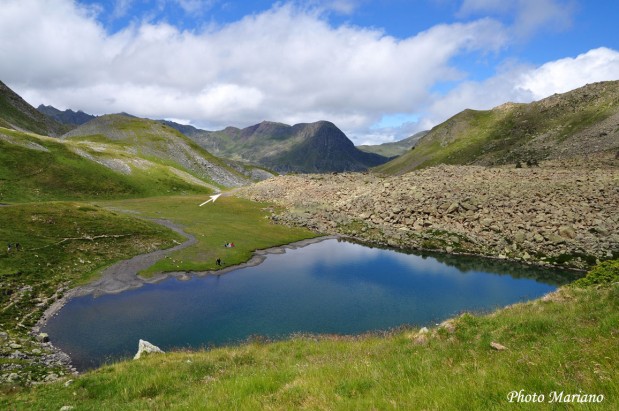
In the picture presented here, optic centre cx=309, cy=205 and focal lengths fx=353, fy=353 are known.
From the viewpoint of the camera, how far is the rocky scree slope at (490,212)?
6556 centimetres

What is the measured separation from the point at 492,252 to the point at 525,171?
127 feet

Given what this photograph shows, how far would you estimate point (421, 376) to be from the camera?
9.58 meters

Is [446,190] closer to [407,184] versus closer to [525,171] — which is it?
[407,184]

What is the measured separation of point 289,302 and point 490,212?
53939 millimetres

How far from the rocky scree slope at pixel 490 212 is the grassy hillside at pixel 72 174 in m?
67.3

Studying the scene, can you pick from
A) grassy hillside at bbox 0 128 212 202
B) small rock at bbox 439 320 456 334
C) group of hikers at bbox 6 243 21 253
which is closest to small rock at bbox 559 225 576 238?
small rock at bbox 439 320 456 334

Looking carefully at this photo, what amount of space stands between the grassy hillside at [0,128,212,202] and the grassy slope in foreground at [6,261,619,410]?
359 feet

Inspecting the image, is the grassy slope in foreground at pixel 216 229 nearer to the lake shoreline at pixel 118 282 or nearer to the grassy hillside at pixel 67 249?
the grassy hillside at pixel 67 249

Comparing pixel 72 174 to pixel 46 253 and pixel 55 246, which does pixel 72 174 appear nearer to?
pixel 55 246

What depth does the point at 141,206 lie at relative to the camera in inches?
4225

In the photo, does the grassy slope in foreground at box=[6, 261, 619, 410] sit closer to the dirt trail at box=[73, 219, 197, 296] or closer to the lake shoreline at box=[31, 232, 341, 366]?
the lake shoreline at box=[31, 232, 341, 366]

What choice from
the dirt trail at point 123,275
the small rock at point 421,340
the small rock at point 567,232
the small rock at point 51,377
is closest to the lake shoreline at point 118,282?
the dirt trail at point 123,275

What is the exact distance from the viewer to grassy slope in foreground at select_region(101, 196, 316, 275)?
62.2 m

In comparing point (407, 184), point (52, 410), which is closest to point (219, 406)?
point (52, 410)
